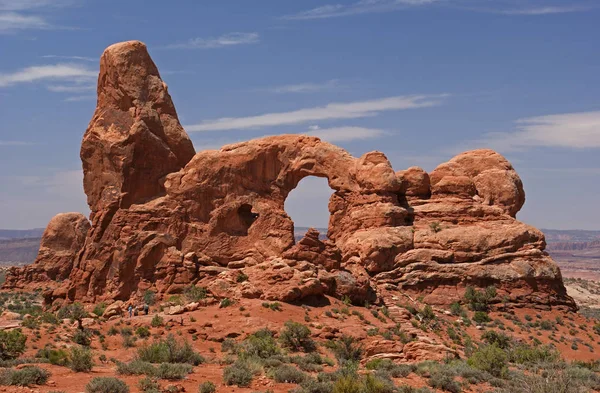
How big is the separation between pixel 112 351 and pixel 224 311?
17.7 ft

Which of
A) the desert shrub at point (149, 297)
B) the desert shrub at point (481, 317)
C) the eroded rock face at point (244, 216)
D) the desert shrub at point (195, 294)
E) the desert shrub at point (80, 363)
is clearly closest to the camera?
the desert shrub at point (80, 363)

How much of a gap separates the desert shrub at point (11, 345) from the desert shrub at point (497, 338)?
18.8 m

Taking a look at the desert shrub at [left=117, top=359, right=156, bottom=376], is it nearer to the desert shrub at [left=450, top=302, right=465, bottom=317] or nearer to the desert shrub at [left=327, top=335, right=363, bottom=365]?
the desert shrub at [left=327, top=335, right=363, bottom=365]

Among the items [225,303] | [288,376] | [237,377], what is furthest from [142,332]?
[288,376]

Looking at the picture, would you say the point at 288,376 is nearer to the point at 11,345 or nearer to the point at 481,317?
the point at 11,345

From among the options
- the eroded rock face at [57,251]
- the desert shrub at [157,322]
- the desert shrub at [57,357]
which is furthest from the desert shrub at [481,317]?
the eroded rock face at [57,251]

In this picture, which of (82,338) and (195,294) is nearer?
(82,338)

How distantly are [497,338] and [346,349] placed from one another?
9216 millimetres

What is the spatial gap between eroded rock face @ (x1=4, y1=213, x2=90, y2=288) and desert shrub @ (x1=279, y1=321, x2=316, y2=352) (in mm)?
35419

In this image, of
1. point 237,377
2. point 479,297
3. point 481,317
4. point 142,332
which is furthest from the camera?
point 479,297

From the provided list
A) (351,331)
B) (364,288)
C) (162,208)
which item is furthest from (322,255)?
(162,208)

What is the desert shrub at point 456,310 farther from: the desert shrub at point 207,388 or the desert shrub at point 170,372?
the desert shrub at point 207,388

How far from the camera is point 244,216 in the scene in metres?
37.2

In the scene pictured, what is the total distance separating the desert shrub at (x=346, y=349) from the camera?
24.9m
